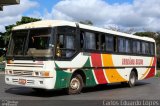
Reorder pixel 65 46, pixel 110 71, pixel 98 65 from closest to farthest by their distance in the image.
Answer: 1. pixel 65 46
2. pixel 98 65
3. pixel 110 71

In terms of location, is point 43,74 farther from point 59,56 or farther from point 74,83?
point 74,83

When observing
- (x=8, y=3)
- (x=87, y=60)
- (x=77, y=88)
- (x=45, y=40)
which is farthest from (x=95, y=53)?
(x=8, y=3)

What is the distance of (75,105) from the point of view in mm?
13273

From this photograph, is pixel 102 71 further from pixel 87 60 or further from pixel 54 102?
pixel 54 102

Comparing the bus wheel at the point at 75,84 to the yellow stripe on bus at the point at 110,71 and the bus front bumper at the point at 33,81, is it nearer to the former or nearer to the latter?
the bus front bumper at the point at 33,81

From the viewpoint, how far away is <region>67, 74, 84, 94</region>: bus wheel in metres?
17.1

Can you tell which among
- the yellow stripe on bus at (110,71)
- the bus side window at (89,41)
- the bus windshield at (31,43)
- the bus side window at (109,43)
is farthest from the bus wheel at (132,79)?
the bus windshield at (31,43)

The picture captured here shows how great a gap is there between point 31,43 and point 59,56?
4.17 ft

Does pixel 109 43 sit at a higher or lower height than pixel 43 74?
higher

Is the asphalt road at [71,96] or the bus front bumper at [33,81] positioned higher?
the bus front bumper at [33,81]

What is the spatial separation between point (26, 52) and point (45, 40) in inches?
38.5

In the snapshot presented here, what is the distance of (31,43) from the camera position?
16.5m

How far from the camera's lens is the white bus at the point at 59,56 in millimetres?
15812

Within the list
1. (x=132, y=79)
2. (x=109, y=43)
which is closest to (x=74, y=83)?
(x=109, y=43)
